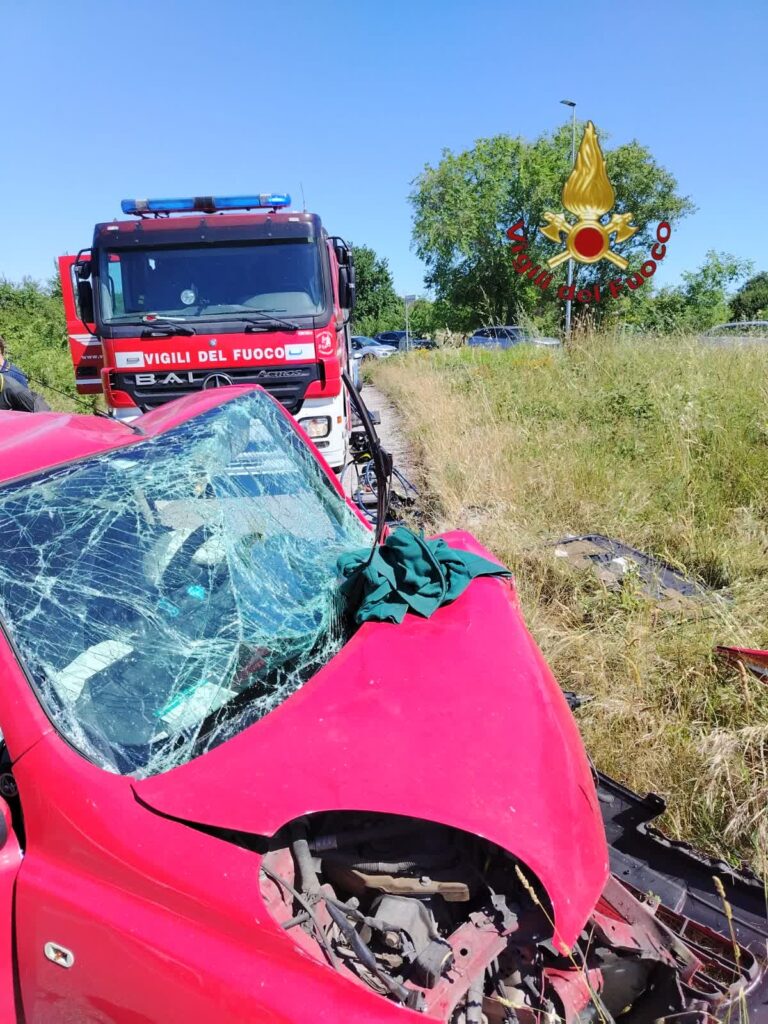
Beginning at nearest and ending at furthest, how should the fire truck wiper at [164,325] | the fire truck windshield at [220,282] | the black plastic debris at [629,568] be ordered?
the black plastic debris at [629,568]
the fire truck wiper at [164,325]
the fire truck windshield at [220,282]

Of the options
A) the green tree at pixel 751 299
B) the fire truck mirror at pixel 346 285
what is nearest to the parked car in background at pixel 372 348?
the green tree at pixel 751 299

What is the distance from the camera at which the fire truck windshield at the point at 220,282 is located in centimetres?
615

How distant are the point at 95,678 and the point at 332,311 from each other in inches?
209

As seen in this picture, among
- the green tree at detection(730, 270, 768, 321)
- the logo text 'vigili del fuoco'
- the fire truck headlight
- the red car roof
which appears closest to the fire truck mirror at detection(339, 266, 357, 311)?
the fire truck headlight

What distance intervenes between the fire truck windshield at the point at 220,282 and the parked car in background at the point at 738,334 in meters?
4.59

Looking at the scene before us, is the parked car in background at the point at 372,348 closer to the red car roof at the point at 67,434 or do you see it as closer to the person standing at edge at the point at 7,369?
the person standing at edge at the point at 7,369

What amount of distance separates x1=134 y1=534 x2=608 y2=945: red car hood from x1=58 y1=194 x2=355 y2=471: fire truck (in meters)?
4.82

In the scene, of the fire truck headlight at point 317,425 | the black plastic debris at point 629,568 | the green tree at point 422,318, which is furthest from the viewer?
the green tree at point 422,318

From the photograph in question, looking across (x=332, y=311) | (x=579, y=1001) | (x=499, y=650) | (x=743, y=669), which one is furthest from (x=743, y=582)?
(x=332, y=311)

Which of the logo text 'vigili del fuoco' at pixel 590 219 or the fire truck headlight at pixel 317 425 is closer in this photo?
the fire truck headlight at pixel 317 425

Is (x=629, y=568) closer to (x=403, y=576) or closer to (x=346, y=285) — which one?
(x=403, y=576)

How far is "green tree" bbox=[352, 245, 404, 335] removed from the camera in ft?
150

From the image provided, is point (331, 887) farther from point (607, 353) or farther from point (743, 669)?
point (607, 353)

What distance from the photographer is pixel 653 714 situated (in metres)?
2.96
